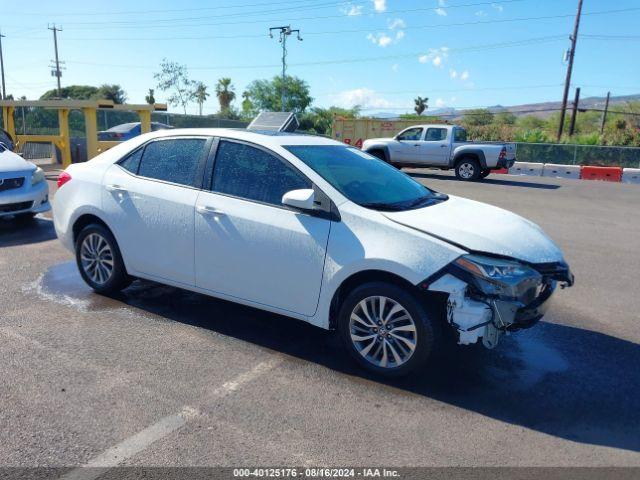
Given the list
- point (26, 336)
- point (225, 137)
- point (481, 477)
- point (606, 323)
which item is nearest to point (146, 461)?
point (481, 477)

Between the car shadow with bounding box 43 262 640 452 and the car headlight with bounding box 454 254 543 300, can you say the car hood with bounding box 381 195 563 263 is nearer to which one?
the car headlight with bounding box 454 254 543 300

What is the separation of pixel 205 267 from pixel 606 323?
3698 mm

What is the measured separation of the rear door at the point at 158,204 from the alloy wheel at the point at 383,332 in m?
1.58

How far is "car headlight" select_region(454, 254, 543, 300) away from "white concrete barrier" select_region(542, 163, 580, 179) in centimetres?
1963

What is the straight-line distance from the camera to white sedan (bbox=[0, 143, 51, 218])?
8.01 metres

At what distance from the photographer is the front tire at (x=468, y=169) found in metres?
18.2

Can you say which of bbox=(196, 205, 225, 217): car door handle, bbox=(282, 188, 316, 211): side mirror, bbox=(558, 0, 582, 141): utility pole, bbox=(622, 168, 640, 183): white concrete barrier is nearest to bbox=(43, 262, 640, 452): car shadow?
bbox=(196, 205, 225, 217): car door handle

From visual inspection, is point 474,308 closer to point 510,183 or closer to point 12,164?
point 12,164

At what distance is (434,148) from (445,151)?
43 cm

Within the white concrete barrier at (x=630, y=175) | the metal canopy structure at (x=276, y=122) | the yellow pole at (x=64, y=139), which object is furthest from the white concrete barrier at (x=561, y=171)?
the yellow pole at (x=64, y=139)

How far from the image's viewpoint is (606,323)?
5.00 metres

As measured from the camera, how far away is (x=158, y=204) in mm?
4672

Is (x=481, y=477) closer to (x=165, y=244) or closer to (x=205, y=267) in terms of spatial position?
(x=205, y=267)

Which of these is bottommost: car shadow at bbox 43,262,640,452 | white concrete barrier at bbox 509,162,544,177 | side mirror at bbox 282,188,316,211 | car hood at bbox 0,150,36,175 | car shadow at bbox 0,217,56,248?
car shadow at bbox 0,217,56,248
